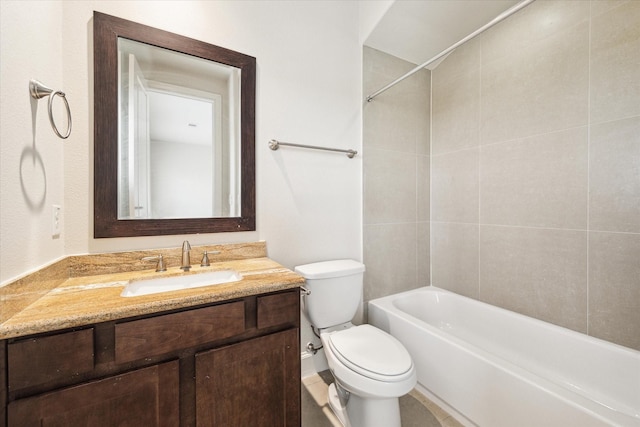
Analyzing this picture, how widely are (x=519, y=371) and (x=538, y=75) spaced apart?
1705 millimetres

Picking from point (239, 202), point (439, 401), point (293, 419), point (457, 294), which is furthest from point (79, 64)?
point (457, 294)

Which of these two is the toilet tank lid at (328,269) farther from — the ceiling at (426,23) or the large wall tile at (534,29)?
the large wall tile at (534,29)

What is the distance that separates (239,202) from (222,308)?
69 centimetres

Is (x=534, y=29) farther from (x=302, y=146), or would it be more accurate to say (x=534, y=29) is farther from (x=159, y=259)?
(x=159, y=259)

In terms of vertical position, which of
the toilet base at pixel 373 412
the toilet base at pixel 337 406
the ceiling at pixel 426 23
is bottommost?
the toilet base at pixel 337 406

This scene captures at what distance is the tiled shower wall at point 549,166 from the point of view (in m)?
1.30

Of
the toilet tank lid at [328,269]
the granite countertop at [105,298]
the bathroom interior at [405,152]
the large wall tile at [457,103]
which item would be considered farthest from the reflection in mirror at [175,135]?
the large wall tile at [457,103]

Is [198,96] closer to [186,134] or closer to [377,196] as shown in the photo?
[186,134]

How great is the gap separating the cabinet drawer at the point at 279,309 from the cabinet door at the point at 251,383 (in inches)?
2.0

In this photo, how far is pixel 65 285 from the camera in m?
1.01

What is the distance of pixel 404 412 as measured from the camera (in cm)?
145

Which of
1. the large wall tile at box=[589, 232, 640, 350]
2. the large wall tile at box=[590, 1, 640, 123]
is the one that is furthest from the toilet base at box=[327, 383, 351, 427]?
the large wall tile at box=[590, 1, 640, 123]

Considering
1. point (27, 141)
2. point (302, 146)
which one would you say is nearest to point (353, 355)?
point (302, 146)

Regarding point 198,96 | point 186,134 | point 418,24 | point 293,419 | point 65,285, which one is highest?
point 418,24
